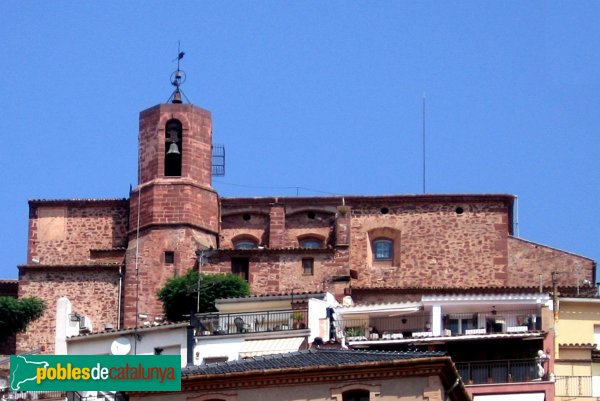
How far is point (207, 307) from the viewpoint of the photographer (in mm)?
70438

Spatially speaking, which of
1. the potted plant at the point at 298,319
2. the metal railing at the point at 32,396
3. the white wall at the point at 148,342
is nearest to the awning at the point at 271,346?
the potted plant at the point at 298,319

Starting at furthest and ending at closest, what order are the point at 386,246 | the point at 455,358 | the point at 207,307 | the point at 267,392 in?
the point at 386,246 → the point at 207,307 → the point at 455,358 → the point at 267,392

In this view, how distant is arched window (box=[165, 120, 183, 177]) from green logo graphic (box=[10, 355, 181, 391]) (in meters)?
30.0

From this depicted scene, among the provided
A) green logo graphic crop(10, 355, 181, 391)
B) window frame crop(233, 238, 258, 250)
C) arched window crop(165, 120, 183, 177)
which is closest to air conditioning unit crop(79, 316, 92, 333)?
arched window crop(165, 120, 183, 177)

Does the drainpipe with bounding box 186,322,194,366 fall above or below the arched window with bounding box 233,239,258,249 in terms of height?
below

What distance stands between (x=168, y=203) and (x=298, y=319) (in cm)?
1727

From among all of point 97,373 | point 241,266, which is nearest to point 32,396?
point 97,373

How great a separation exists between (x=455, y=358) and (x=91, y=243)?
22.7 metres

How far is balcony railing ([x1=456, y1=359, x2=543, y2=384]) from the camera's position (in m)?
56.0

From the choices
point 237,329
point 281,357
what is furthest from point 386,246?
point 281,357

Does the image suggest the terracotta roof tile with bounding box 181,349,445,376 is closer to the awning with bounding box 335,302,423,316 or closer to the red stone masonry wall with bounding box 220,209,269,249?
the awning with bounding box 335,302,423,316

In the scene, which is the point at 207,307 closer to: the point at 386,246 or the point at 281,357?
the point at 386,246

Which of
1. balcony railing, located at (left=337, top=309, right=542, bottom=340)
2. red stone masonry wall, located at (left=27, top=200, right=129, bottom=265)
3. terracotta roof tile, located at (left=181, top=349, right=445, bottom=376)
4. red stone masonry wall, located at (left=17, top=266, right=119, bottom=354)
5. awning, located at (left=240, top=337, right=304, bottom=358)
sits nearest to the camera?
terracotta roof tile, located at (left=181, top=349, right=445, bottom=376)

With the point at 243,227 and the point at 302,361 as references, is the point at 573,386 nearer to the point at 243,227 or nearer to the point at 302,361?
the point at 302,361
